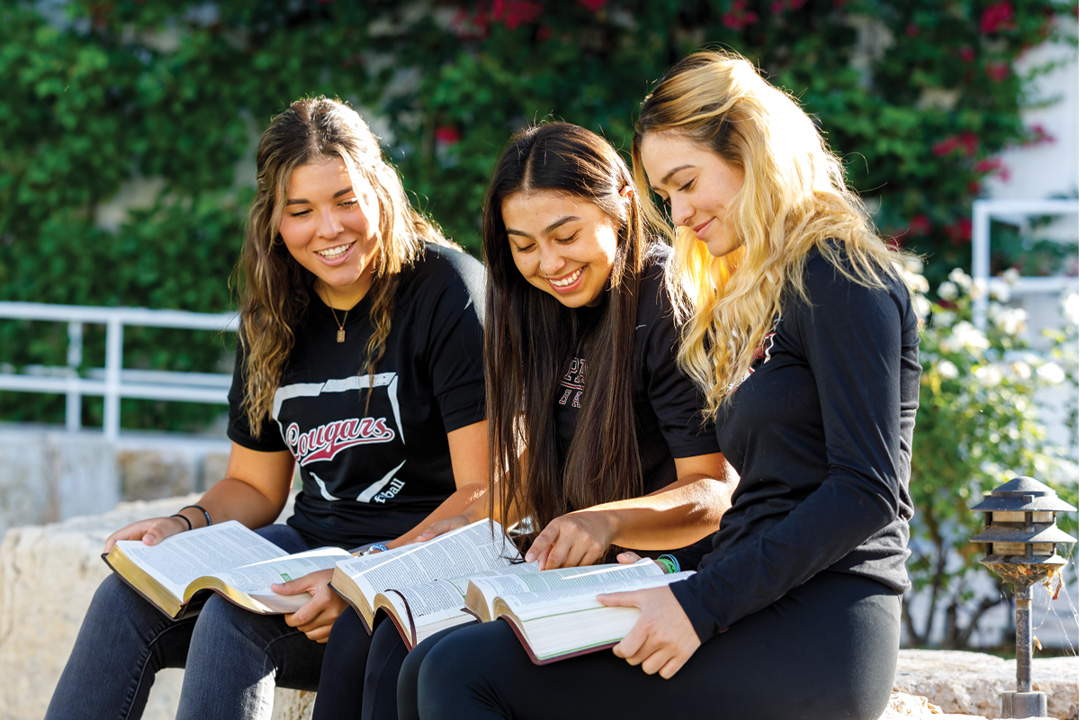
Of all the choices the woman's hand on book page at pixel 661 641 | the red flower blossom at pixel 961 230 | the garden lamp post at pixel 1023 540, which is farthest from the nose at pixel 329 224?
the red flower blossom at pixel 961 230

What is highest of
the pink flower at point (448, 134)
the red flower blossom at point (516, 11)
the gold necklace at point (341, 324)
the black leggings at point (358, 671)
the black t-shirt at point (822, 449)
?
the red flower blossom at point (516, 11)

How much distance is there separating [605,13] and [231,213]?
7.18 ft

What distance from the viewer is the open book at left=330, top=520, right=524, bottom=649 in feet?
5.50

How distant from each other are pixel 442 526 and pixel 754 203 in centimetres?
82

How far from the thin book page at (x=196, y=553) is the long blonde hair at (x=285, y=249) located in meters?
0.31

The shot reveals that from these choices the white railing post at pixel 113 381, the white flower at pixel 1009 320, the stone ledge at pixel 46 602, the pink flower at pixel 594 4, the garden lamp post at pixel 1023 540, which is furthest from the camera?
the pink flower at pixel 594 4

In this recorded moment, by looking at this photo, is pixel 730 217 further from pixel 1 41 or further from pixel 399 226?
pixel 1 41

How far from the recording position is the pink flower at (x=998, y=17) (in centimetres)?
498

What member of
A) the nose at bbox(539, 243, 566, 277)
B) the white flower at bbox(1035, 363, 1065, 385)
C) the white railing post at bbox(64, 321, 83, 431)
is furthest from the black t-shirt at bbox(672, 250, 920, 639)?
the white railing post at bbox(64, 321, 83, 431)

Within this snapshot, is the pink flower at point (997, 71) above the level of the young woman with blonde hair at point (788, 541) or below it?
above

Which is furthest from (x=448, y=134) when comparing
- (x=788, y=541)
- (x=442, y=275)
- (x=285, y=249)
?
(x=788, y=541)

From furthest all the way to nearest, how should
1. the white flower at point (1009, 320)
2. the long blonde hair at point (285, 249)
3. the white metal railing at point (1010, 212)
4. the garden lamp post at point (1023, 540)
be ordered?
1. the white metal railing at point (1010, 212)
2. the white flower at point (1009, 320)
3. the long blonde hair at point (285, 249)
4. the garden lamp post at point (1023, 540)

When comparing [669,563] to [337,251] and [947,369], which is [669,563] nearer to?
[337,251]

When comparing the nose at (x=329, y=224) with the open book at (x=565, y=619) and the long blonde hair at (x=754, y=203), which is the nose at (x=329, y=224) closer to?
the long blonde hair at (x=754, y=203)
